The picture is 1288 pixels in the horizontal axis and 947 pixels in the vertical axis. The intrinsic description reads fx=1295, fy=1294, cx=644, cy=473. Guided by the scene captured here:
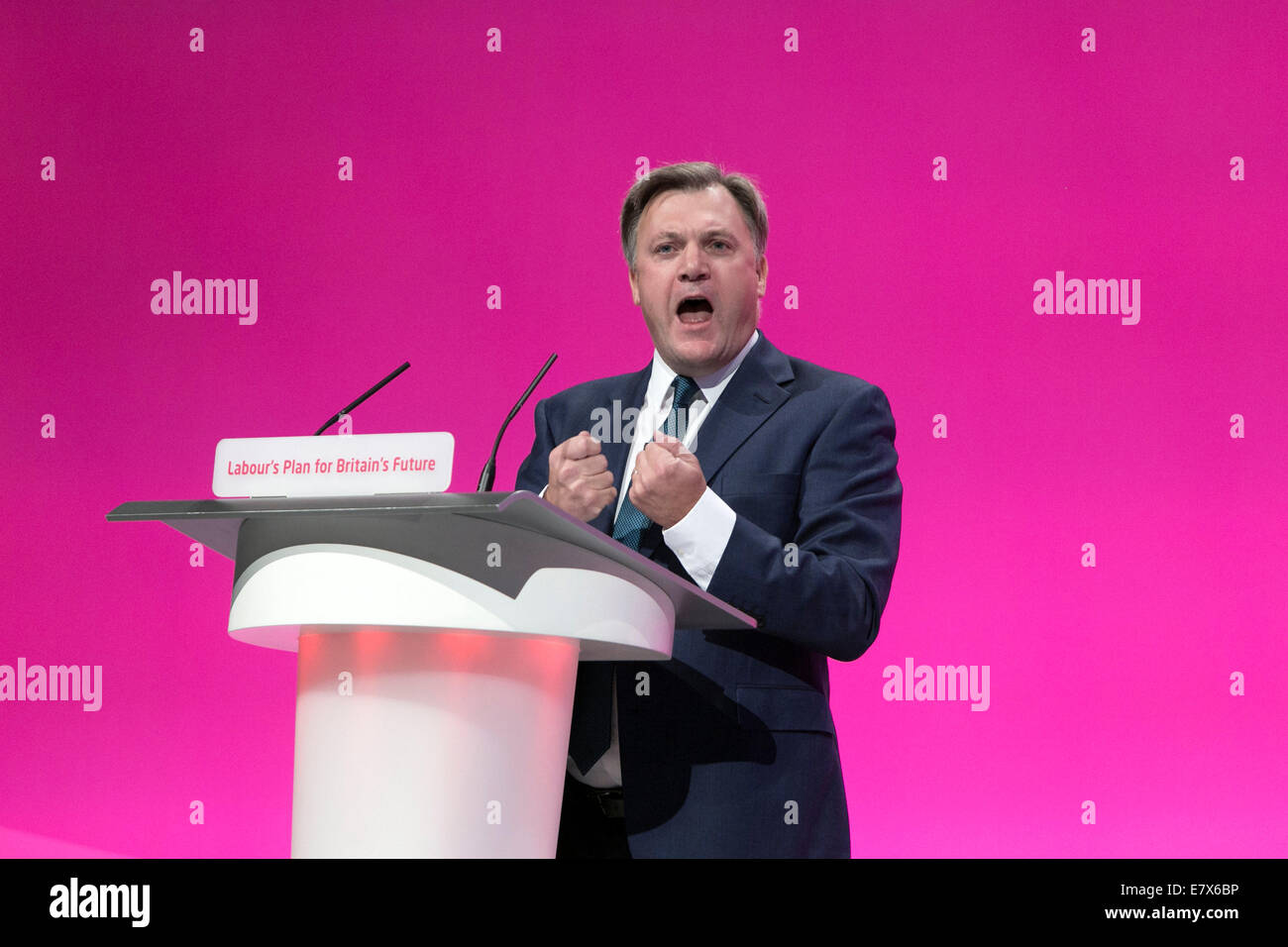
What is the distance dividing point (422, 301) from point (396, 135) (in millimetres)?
426

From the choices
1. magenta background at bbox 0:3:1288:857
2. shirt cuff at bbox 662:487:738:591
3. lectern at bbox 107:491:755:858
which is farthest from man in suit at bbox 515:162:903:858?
magenta background at bbox 0:3:1288:857

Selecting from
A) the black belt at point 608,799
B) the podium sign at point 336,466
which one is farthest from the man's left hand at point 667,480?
the black belt at point 608,799

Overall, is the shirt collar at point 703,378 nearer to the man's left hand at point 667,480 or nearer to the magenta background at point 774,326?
the man's left hand at point 667,480

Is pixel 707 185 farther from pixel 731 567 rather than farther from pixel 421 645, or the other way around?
pixel 421 645

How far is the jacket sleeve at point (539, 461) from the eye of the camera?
5.91 ft

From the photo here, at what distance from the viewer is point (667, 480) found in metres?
1.33

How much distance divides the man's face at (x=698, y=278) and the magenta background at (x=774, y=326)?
4.20 feet

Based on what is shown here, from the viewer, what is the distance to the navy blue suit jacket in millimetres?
1428

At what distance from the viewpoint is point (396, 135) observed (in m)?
3.26

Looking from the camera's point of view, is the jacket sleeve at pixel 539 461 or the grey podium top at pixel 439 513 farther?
the jacket sleeve at pixel 539 461

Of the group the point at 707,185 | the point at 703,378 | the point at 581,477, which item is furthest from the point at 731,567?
the point at 707,185

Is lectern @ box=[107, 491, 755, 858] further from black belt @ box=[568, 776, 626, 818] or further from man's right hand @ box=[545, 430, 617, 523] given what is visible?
black belt @ box=[568, 776, 626, 818]
